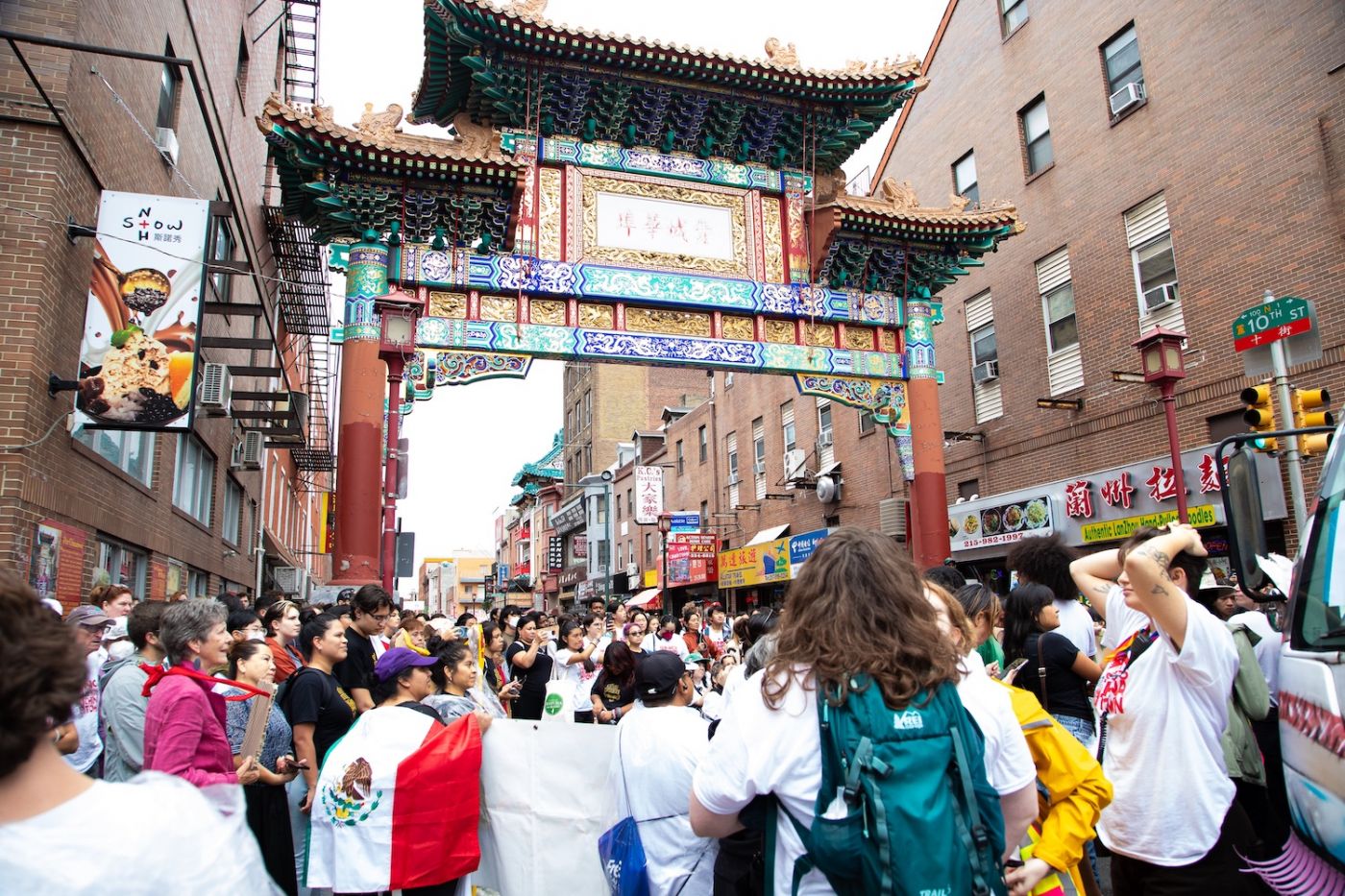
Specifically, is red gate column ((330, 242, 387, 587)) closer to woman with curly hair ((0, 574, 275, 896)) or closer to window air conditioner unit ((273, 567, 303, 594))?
woman with curly hair ((0, 574, 275, 896))

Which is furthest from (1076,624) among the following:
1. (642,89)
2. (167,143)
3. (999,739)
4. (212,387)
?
(212,387)

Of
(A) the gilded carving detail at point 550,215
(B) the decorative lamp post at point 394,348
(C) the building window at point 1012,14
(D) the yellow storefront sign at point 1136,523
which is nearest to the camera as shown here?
(B) the decorative lamp post at point 394,348

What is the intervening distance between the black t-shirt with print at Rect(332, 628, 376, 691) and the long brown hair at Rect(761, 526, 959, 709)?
14.4ft

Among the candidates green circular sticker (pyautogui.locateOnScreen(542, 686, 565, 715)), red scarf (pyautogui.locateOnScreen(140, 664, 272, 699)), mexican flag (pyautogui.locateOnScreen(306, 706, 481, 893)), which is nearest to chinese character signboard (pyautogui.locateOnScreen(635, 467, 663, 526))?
green circular sticker (pyautogui.locateOnScreen(542, 686, 565, 715))

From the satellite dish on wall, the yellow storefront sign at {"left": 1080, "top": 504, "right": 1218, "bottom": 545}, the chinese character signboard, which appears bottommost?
A: the yellow storefront sign at {"left": 1080, "top": 504, "right": 1218, "bottom": 545}

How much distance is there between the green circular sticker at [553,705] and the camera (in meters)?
6.35

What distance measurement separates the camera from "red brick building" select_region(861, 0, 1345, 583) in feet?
43.0

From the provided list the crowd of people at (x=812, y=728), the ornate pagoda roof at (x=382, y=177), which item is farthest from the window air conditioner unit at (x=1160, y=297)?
the ornate pagoda roof at (x=382, y=177)

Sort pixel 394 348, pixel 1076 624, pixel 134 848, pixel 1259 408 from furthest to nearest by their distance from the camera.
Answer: pixel 394 348 < pixel 1259 408 < pixel 1076 624 < pixel 134 848

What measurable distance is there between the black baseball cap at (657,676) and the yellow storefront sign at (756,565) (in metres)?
19.4

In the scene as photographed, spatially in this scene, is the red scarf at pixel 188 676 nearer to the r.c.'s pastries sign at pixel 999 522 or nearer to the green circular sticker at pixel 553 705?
the green circular sticker at pixel 553 705

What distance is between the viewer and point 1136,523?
14.7m

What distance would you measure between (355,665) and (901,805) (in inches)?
192

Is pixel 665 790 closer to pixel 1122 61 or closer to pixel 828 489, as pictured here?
pixel 1122 61
